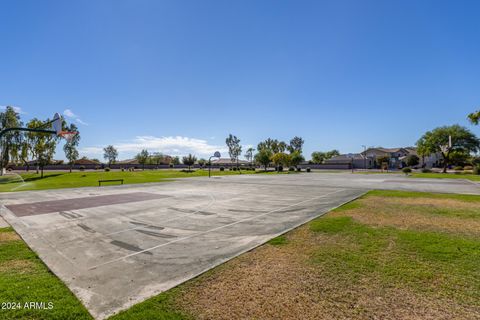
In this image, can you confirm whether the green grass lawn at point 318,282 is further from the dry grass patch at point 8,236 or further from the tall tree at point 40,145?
the tall tree at point 40,145

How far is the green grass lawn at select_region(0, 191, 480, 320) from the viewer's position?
3363mm

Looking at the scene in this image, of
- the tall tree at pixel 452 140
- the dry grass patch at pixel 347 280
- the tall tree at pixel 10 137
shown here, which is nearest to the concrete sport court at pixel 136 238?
the dry grass patch at pixel 347 280

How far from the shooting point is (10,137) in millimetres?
42344

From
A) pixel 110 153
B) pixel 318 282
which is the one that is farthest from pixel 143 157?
pixel 318 282

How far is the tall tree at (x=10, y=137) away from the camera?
3902 centimetres

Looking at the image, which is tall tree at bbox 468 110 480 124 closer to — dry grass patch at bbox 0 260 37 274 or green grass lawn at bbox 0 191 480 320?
green grass lawn at bbox 0 191 480 320

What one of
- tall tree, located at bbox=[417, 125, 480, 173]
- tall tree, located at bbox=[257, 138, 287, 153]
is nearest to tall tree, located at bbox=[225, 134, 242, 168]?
tall tree, located at bbox=[257, 138, 287, 153]

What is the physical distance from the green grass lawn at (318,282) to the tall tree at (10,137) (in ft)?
150

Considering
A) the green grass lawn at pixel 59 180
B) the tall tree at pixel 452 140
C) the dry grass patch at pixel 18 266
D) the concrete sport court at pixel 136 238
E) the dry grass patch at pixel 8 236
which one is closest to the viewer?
the concrete sport court at pixel 136 238

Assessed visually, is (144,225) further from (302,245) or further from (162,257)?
(302,245)

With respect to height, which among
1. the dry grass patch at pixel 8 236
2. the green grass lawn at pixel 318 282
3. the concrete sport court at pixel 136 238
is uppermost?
the green grass lawn at pixel 318 282

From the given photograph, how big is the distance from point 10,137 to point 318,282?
58.0 metres

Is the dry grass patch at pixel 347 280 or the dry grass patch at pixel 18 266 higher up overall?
the dry grass patch at pixel 347 280

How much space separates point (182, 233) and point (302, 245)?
3.80 m
